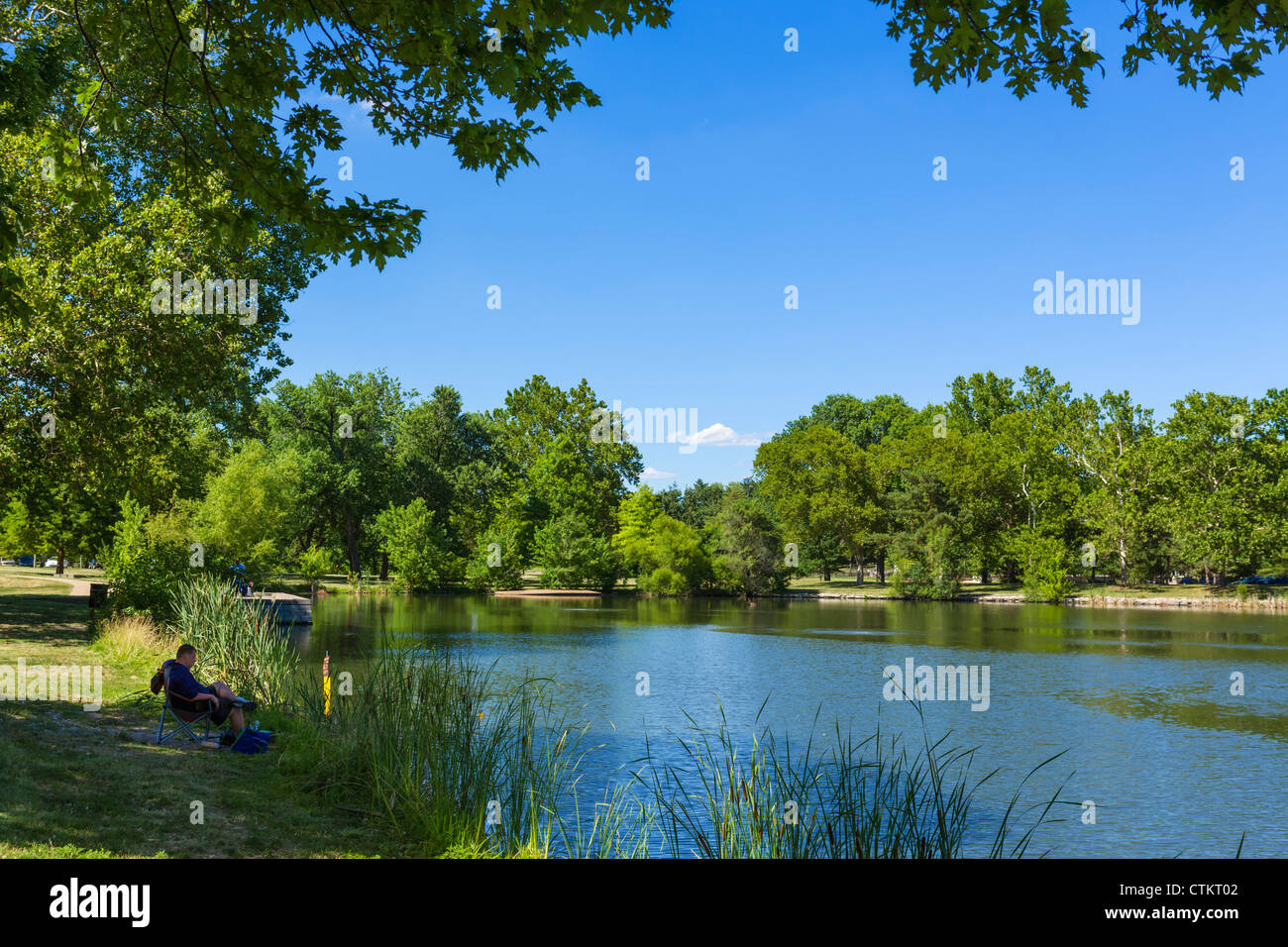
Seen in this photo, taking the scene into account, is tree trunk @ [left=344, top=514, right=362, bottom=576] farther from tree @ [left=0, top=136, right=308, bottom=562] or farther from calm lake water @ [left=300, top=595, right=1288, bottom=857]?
tree @ [left=0, top=136, right=308, bottom=562]

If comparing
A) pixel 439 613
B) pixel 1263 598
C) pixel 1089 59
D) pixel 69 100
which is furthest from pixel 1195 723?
pixel 1263 598

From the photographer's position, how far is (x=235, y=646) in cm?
1321

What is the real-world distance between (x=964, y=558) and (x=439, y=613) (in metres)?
36.4

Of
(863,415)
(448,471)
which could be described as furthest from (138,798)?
(863,415)

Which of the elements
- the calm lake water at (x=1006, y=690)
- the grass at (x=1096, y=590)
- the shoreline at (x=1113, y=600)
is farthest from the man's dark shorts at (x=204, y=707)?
the grass at (x=1096, y=590)

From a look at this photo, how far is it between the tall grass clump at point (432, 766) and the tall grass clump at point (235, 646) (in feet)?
9.17

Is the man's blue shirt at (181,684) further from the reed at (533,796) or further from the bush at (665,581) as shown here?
the bush at (665,581)

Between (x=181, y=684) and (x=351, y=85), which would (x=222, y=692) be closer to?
(x=181, y=684)

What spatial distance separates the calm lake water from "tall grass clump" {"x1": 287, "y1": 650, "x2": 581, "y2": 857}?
7.00 feet

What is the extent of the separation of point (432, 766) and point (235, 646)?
22.0 feet

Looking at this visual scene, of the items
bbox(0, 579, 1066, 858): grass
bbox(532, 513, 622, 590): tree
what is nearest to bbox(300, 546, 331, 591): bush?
bbox(532, 513, 622, 590): tree

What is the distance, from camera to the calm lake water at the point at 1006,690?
11.6m

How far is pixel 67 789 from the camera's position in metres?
7.14
